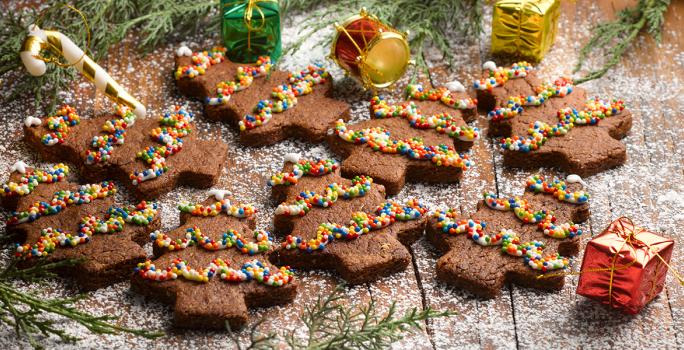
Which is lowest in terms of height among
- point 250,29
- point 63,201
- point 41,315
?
point 41,315

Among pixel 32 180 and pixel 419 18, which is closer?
pixel 32 180

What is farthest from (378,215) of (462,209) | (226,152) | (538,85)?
(538,85)

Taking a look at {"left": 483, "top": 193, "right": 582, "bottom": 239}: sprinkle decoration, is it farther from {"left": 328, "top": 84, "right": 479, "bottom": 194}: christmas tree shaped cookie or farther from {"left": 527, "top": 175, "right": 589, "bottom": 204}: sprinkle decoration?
{"left": 328, "top": 84, "right": 479, "bottom": 194}: christmas tree shaped cookie

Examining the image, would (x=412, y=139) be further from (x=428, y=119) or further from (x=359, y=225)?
(x=359, y=225)

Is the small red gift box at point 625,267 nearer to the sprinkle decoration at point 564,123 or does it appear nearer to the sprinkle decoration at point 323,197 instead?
the sprinkle decoration at point 564,123

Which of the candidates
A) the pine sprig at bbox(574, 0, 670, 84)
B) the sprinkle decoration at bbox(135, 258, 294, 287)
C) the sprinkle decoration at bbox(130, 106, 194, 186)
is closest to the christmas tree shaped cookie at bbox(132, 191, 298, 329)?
the sprinkle decoration at bbox(135, 258, 294, 287)

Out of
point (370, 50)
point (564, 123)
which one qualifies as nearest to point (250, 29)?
point (370, 50)
